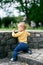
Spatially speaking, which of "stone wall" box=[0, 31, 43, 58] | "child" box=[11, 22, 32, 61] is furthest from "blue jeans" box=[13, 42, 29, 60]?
"stone wall" box=[0, 31, 43, 58]

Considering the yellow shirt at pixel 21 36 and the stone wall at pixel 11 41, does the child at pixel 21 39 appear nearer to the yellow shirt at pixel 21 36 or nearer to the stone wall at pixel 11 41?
the yellow shirt at pixel 21 36

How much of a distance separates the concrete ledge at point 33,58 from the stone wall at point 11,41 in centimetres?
69

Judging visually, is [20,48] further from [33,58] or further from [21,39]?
[33,58]

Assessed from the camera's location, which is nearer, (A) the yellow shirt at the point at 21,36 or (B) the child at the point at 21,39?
(B) the child at the point at 21,39

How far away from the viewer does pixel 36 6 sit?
12297mm

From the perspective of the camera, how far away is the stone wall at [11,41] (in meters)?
7.59

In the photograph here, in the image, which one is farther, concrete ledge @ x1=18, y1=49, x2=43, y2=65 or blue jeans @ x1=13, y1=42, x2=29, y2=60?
blue jeans @ x1=13, y1=42, x2=29, y2=60

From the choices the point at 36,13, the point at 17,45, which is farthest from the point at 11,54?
the point at 36,13

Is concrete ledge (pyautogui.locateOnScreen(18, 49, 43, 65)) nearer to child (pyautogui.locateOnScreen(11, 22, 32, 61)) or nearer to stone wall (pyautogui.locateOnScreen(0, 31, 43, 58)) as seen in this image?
child (pyautogui.locateOnScreen(11, 22, 32, 61))

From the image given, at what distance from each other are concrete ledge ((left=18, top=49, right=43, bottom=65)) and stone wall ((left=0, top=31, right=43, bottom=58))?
69 cm

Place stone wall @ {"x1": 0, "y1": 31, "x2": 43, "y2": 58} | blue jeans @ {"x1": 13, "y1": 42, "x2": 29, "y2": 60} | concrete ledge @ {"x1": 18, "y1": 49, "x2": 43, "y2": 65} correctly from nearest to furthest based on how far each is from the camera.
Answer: concrete ledge @ {"x1": 18, "y1": 49, "x2": 43, "y2": 65} < blue jeans @ {"x1": 13, "y1": 42, "x2": 29, "y2": 60} < stone wall @ {"x1": 0, "y1": 31, "x2": 43, "y2": 58}

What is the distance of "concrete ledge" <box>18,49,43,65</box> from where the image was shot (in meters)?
6.27

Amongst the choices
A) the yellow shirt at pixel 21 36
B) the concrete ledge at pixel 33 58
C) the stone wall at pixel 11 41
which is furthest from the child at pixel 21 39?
the stone wall at pixel 11 41

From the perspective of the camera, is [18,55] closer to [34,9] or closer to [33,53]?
[33,53]
